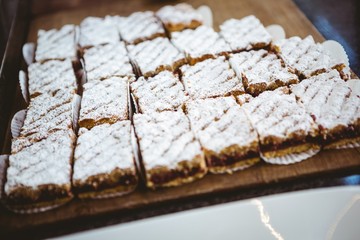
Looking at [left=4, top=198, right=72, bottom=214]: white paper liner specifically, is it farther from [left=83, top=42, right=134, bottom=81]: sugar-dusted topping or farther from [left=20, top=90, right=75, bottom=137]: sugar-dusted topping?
[left=83, top=42, right=134, bottom=81]: sugar-dusted topping

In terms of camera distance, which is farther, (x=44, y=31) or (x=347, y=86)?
(x=44, y=31)

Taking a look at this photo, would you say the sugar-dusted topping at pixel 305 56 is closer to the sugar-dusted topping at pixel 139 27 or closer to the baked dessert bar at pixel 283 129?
the baked dessert bar at pixel 283 129

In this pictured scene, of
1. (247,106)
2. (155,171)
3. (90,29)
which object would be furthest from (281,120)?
(90,29)

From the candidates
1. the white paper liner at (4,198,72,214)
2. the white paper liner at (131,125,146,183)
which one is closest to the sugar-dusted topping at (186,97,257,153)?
the white paper liner at (131,125,146,183)

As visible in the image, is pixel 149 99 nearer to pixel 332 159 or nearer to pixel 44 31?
pixel 332 159

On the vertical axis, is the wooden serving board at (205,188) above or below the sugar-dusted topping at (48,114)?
below

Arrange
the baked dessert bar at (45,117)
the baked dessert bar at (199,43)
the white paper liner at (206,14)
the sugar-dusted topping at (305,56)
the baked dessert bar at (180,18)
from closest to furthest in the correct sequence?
1. the baked dessert bar at (45,117)
2. the sugar-dusted topping at (305,56)
3. the baked dessert bar at (199,43)
4. the baked dessert bar at (180,18)
5. the white paper liner at (206,14)

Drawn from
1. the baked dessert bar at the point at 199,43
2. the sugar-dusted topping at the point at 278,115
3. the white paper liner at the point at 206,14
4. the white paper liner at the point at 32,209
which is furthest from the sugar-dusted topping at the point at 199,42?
the white paper liner at the point at 32,209
